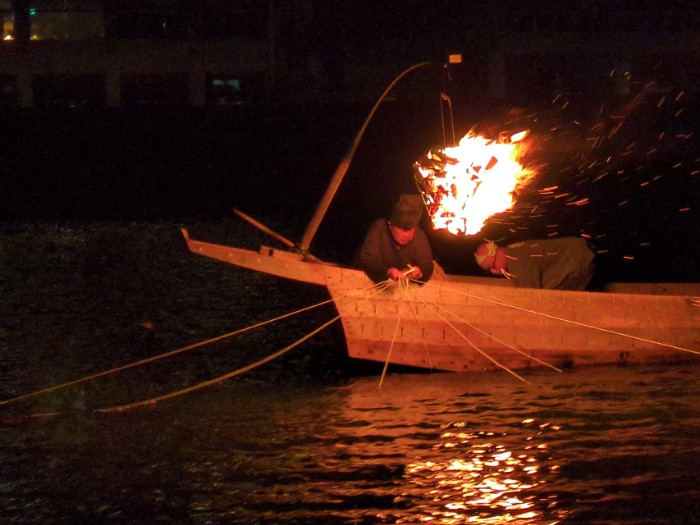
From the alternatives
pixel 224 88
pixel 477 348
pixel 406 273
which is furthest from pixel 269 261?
pixel 224 88

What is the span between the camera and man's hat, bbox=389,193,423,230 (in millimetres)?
10977

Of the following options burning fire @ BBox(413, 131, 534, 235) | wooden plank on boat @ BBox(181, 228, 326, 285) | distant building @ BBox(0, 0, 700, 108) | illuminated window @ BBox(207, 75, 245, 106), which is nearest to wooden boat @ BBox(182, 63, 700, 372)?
wooden plank on boat @ BBox(181, 228, 326, 285)

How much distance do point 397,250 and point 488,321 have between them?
3.56ft

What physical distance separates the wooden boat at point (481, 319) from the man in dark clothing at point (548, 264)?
25 cm

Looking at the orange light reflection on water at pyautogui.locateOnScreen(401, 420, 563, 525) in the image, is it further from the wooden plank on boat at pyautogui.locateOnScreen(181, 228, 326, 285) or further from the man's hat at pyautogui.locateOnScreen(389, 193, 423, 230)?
the man's hat at pyautogui.locateOnScreen(389, 193, 423, 230)

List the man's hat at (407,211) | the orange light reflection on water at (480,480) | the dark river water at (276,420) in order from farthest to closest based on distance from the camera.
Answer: the man's hat at (407,211), the dark river water at (276,420), the orange light reflection on water at (480,480)

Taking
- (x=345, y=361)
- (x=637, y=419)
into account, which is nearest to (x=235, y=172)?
(x=345, y=361)

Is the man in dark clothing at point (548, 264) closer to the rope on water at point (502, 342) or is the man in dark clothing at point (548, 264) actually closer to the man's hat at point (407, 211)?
the rope on water at point (502, 342)

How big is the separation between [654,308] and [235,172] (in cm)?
2592

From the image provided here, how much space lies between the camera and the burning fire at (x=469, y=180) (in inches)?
469

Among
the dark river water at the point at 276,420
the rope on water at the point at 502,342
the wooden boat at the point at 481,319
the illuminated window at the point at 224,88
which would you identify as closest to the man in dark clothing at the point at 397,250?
the wooden boat at the point at 481,319

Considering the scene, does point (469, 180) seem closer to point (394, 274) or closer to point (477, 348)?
point (394, 274)

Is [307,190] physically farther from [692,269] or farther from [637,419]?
[637,419]

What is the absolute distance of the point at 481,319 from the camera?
37.8ft
